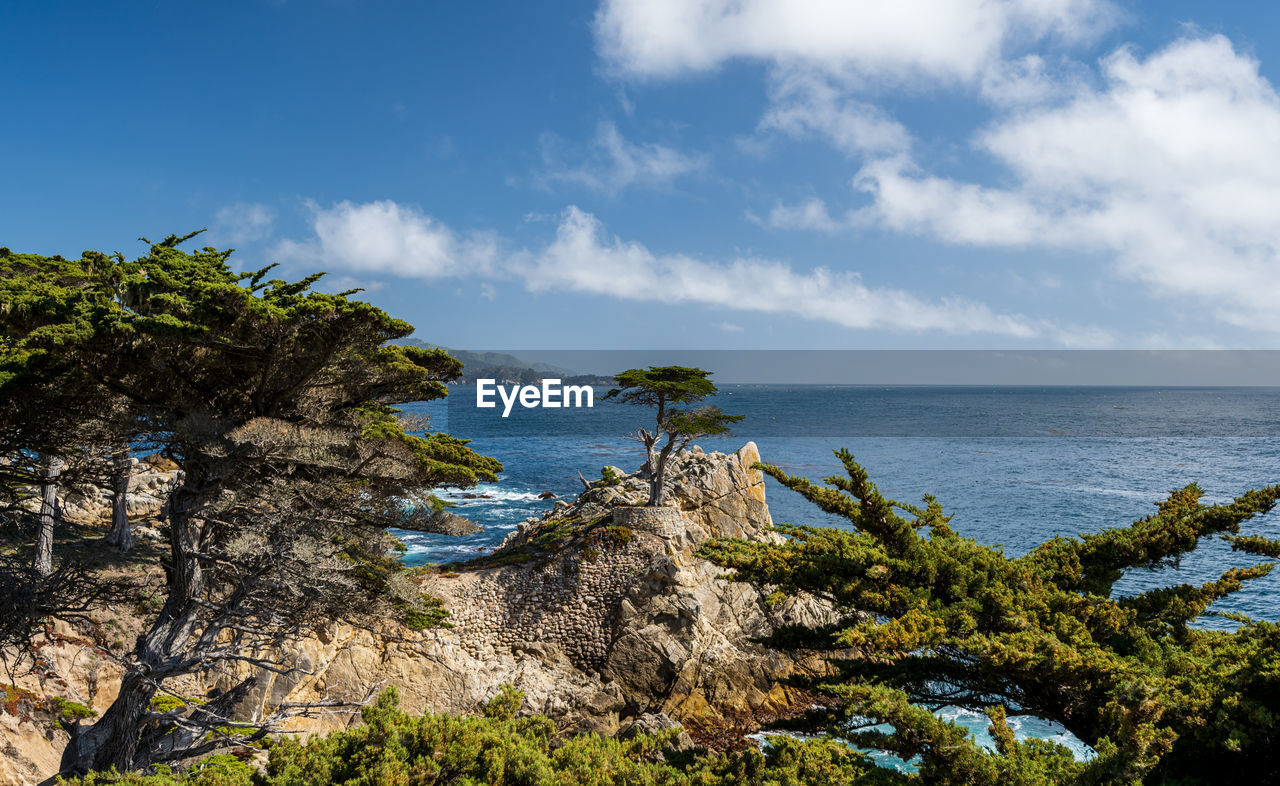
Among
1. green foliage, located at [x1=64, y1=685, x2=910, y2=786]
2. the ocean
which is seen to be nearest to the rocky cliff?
the ocean

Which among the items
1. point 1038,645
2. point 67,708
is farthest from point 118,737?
→ point 1038,645

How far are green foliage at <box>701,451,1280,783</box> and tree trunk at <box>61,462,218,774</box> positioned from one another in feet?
25.5

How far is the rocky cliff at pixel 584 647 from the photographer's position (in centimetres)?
1506

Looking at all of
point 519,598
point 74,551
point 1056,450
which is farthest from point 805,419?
point 74,551

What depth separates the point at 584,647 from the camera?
18.0 meters

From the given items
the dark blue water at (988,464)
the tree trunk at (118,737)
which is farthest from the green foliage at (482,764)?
the dark blue water at (988,464)

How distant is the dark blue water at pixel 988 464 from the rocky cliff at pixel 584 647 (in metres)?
7.65

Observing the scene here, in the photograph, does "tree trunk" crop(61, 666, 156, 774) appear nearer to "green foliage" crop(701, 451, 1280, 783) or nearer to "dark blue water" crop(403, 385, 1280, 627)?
"dark blue water" crop(403, 385, 1280, 627)

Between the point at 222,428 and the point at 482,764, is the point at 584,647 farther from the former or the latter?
the point at 482,764

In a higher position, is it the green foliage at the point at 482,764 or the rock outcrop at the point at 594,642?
the green foliage at the point at 482,764

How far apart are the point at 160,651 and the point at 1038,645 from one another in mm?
11091

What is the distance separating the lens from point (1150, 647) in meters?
7.99

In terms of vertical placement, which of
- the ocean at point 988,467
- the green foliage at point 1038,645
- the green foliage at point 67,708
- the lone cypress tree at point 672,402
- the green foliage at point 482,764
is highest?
the lone cypress tree at point 672,402

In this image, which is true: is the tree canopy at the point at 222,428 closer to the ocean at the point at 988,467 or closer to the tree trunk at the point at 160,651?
the tree trunk at the point at 160,651
